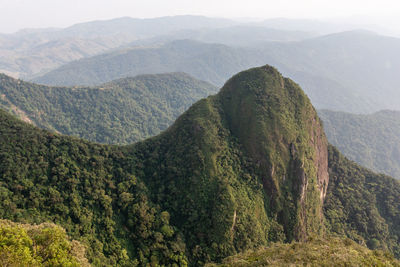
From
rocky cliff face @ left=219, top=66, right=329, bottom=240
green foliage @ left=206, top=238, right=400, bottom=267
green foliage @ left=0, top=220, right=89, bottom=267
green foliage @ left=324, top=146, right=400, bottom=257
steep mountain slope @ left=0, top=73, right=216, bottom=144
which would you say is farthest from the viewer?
steep mountain slope @ left=0, top=73, right=216, bottom=144


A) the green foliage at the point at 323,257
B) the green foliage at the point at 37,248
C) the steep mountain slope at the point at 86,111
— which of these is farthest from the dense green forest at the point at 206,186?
the steep mountain slope at the point at 86,111

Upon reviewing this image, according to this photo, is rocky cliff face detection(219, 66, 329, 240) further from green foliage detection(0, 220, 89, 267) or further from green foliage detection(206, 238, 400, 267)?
green foliage detection(0, 220, 89, 267)

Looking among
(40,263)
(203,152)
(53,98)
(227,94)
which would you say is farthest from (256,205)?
(53,98)

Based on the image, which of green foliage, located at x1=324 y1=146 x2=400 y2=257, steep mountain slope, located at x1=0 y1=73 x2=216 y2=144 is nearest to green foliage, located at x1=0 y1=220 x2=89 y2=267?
green foliage, located at x1=324 y1=146 x2=400 y2=257

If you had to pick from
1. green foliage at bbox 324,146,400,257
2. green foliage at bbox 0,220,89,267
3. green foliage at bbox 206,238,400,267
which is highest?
green foliage at bbox 0,220,89,267

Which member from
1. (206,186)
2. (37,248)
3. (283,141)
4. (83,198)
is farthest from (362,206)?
(37,248)

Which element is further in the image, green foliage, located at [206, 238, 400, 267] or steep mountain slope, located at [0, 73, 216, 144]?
steep mountain slope, located at [0, 73, 216, 144]

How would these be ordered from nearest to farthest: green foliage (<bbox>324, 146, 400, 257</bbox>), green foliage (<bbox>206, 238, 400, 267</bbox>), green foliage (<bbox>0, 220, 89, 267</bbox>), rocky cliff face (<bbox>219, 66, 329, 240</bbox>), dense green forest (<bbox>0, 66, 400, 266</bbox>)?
green foliage (<bbox>0, 220, 89, 267</bbox>) < green foliage (<bbox>206, 238, 400, 267</bbox>) < dense green forest (<bbox>0, 66, 400, 266</bbox>) < rocky cliff face (<bbox>219, 66, 329, 240</bbox>) < green foliage (<bbox>324, 146, 400, 257</bbox>)
